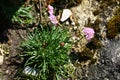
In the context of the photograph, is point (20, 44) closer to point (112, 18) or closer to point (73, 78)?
point (73, 78)

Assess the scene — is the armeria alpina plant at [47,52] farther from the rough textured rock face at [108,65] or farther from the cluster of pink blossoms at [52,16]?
the rough textured rock face at [108,65]

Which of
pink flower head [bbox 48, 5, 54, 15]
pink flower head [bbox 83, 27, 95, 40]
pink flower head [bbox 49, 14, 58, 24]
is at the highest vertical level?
pink flower head [bbox 48, 5, 54, 15]

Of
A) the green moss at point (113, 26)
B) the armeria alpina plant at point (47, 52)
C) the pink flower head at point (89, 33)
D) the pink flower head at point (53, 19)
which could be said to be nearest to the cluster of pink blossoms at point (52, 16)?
the pink flower head at point (53, 19)

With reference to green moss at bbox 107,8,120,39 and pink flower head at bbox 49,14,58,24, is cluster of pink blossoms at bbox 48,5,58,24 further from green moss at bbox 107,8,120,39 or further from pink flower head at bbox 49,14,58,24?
green moss at bbox 107,8,120,39

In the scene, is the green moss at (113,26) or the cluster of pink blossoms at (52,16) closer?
the cluster of pink blossoms at (52,16)

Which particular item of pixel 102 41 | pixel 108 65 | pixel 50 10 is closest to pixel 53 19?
pixel 50 10

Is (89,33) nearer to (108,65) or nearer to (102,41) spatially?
(102,41)

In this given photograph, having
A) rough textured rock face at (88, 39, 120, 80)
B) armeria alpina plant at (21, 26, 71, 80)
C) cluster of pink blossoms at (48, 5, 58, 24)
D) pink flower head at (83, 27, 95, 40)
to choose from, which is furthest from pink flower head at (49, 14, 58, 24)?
rough textured rock face at (88, 39, 120, 80)
